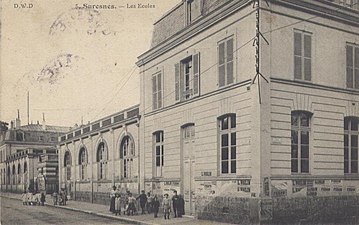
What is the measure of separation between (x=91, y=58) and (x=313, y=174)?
7562mm

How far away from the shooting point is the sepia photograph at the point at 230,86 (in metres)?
12.8

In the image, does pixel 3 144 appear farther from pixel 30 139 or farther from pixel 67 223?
pixel 67 223

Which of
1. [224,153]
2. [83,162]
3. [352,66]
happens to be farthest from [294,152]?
[83,162]

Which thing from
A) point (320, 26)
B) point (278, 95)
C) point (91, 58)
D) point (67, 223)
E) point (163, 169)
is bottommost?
point (67, 223)

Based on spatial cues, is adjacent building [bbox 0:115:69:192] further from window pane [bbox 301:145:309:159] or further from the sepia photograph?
window pane [bbox 301:145:309:159]

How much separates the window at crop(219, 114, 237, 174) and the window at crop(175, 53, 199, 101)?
211 cm

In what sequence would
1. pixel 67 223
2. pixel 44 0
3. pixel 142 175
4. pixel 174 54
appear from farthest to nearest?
pixel 142 175 → pixel 174 54 → pixel 67 223 → pixel 44 0

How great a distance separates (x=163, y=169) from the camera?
1862 cm

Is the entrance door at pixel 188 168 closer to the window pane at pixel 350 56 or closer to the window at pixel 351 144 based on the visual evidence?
the window at pixel 351 144

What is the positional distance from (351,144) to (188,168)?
566 centimetres

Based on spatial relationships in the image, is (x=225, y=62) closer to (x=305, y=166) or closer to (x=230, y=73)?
(x=230, y=73)

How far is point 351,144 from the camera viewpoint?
14.6 metres

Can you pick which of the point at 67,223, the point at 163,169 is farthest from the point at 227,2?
the point at 67,223

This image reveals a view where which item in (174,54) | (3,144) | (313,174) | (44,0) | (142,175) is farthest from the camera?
(3,144)
